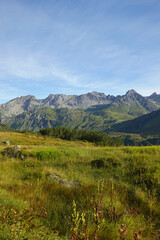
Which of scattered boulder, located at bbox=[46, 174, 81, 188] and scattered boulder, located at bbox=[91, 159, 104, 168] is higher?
scattered boulder, located at bbox=[91, 159, 104, 168]

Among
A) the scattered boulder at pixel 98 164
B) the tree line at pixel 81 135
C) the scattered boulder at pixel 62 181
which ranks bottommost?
the tree line at pixel 81 135

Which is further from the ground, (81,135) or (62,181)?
(62,181)

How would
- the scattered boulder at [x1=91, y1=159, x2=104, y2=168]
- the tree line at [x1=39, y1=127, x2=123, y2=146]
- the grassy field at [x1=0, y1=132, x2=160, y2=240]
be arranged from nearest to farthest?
1. the grassy field at [x1=0, y1=132, x2=160, y2=240]
2. the scattered boulder at [x1=91, y1=159, x2=104, y2=168]
3. the tree line at [x1=39, y1=127, x2=123, y2=146]

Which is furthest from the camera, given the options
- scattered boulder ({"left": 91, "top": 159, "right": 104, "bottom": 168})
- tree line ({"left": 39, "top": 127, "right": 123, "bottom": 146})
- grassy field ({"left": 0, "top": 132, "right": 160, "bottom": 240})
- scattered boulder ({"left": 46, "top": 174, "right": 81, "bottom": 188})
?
tree line ({"left": 39, "top": 127, "right": 123, "bottom": 146})

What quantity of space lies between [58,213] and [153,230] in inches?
89.6

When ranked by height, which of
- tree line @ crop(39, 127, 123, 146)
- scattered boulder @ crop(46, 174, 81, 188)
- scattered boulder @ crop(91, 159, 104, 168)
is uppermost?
scattered boulder @ crop(91, 159, 104, 168)

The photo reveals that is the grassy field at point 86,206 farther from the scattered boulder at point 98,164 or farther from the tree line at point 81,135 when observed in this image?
the tree line at point 81,135

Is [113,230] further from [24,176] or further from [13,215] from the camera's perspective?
[24,176]

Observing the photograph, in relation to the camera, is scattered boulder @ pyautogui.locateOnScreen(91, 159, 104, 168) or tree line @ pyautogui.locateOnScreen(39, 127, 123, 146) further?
tree line @ pyautogui.locateOnScreen(39, 127, 123, 146)

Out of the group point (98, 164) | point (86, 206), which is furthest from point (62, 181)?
point (98, 164)

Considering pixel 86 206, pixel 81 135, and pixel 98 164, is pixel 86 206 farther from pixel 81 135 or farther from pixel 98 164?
pixel 81 135

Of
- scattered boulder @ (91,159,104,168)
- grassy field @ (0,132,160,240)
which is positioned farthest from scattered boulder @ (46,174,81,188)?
scattered boulder @ (91,159,104,168)

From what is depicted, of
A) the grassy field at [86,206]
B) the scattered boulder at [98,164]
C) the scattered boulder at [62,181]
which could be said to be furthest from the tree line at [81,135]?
the grassy field at [86,206]

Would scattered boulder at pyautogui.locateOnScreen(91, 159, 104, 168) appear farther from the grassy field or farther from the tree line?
the tree line
